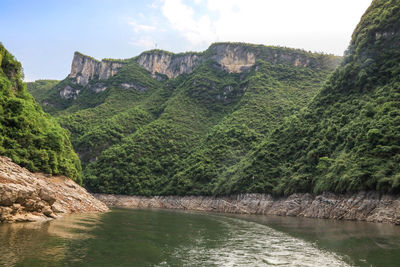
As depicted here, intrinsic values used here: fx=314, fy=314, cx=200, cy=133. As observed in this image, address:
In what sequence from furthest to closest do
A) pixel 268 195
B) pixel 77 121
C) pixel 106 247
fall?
1. pixel 77 121
2. pixel 268 195
3. pixel 106 247

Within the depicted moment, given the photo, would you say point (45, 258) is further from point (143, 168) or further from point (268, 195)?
point (143, 168)

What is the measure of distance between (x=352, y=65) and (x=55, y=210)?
75.5 meters

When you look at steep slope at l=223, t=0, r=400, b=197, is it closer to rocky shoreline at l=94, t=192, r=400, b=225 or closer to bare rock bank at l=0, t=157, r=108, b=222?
rocky shoreline at l=94, t=192, r=400, b=225

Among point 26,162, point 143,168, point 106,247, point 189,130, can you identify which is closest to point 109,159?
point 143,168

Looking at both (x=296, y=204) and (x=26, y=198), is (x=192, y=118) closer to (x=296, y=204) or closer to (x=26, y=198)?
(x=296, y=204)

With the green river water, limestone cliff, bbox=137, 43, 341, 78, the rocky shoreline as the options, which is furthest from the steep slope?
limestone cliff, bbox=137, 43, 341, 78

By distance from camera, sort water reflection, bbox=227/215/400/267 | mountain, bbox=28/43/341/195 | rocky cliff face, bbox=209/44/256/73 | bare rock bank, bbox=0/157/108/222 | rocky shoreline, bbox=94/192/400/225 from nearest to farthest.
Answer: water reflection, bbox=227/215/400/267 < bare rock bank, bbox=0/157/108/222 < rocky shoreline, bbox=94/192/400/225 < mountain, bbox=28/43/341/195 < rocky cliff face, bbox=209/44/256/73

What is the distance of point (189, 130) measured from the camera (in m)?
133

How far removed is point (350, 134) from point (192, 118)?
9119 cm

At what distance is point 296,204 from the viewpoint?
61.4m

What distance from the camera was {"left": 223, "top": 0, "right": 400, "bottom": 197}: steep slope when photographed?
49125 millimetres

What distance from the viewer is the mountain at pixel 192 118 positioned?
343 ft

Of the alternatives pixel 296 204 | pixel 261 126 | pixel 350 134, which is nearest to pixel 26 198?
pixel 296 204

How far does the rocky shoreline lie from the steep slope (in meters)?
1.59
